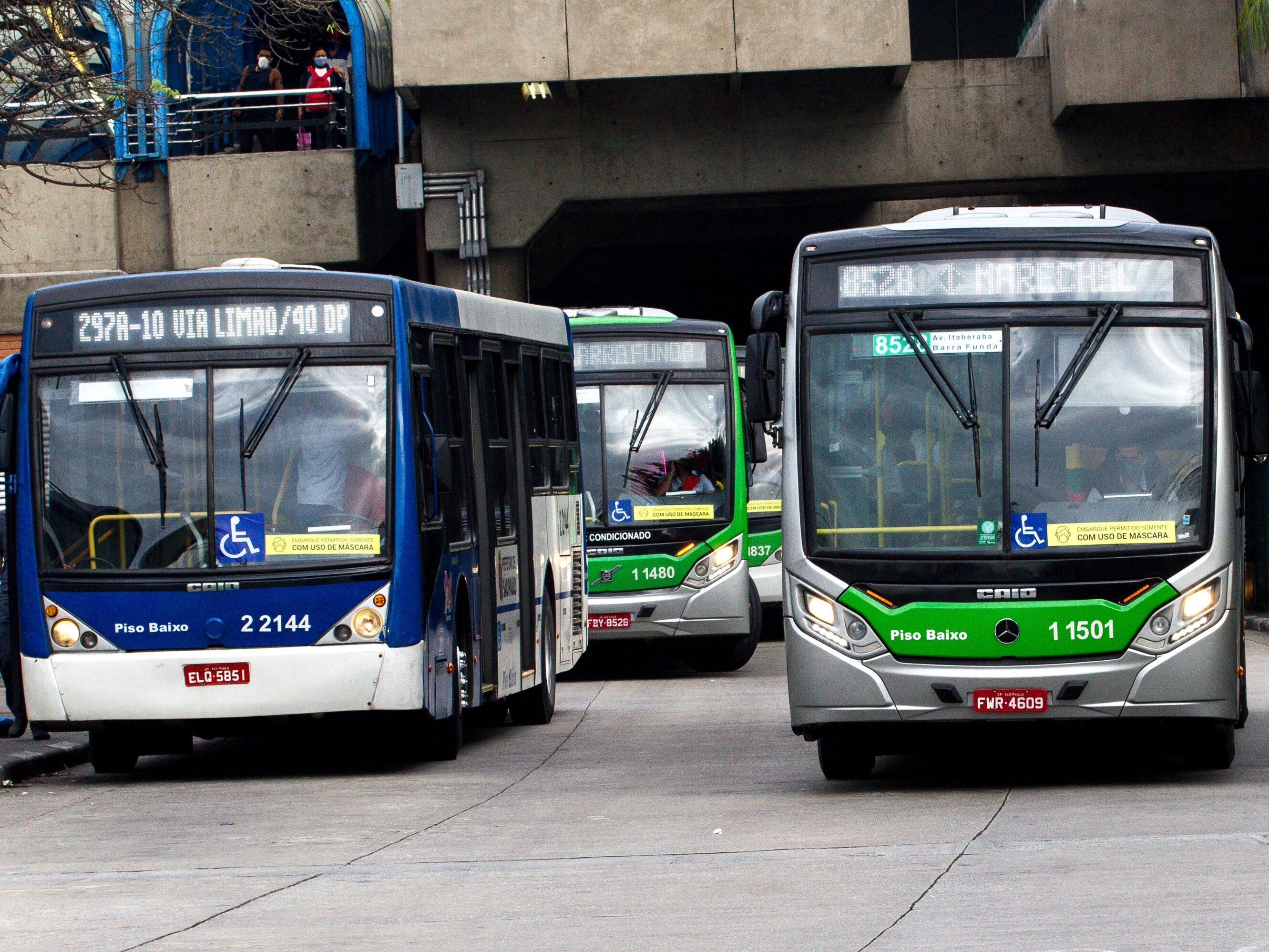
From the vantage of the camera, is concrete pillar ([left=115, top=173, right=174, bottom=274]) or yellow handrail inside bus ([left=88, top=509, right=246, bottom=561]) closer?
yellow handrail inside bus ([left=88, top=509, right=246, bottom=561])

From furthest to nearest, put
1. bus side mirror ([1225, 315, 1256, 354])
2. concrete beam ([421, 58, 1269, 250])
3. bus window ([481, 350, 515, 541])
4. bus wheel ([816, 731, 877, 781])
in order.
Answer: concrete beam ([421, 58, 1269, 250])
bus window ([481, 350, 515, 541])
bus wheel ([816, 731, 877, 781])
bus side mirror ([1225, 315, 1256, 354])

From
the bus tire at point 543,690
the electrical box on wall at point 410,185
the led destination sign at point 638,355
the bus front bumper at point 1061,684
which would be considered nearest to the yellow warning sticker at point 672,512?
the led destination sign at point 638,355

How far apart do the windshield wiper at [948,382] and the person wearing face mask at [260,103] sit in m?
18.1

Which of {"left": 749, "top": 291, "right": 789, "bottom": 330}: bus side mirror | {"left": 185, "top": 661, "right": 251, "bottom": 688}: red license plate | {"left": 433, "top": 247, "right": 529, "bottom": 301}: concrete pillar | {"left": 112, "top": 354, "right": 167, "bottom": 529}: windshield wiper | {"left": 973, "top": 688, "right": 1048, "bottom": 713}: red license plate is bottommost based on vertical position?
{"left": 973, "top": 688, "right": 1048, "bottom": 713}: red license plate

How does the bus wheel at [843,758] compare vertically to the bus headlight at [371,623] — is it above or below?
below

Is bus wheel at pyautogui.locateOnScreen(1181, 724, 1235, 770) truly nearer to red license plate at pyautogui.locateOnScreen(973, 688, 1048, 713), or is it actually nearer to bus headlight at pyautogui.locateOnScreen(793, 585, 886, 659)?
red license plate at pyautogui.locateOnScreen(973, 688, 1048, 713)

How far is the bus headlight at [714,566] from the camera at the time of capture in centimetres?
2078

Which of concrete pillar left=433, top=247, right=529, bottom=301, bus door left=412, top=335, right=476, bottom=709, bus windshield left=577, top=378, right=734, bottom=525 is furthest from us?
concrete pillar left=433, top=247, right=529, bottom=301

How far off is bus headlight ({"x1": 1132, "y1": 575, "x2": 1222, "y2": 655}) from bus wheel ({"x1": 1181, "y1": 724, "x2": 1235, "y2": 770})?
0.73 metres

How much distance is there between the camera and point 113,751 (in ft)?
44.3

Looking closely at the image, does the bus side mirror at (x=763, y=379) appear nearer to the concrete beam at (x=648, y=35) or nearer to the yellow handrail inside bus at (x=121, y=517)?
the yellow handrail inside bus at (x=121, y=517)

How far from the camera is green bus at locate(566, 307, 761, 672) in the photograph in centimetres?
2072

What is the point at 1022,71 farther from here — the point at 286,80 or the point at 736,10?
the point at 286,80

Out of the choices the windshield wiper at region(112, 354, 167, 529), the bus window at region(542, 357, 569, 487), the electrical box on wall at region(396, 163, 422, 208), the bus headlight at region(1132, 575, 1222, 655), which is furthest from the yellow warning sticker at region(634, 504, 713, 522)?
the bus headlight at region(1132, 575, 1222, 655)
